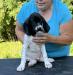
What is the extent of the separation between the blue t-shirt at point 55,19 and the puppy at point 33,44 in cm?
8

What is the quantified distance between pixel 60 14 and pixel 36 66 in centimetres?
41

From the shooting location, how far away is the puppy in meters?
2.25

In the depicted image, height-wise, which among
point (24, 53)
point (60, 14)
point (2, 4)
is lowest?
point (2, 4)

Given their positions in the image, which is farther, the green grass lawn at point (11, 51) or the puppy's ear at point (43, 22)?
the green grass lawn at point (11, 51)

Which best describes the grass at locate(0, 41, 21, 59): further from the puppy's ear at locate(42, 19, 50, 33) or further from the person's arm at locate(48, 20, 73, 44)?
the puppy's ear at locate(42, 19, 50, 33)

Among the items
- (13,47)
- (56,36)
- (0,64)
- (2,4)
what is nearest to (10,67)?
(0,64)

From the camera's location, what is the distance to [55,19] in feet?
8.36

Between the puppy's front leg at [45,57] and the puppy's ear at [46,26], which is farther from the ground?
the puppy's ear at [46,26]

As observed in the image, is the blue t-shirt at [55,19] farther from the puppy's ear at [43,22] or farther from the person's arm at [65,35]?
the puppy's ear at [43,22]

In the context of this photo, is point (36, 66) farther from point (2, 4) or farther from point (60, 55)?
point (2, 4)

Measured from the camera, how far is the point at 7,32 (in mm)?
7457

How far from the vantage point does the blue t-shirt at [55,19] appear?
2529mm

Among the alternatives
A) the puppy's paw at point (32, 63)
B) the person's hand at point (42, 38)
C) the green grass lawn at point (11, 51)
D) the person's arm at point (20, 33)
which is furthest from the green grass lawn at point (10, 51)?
the person's hand at point (42, 38)

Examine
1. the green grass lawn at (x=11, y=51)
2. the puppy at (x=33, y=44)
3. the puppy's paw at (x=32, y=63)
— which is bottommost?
the green grass lawn at (x=11, y=51)
